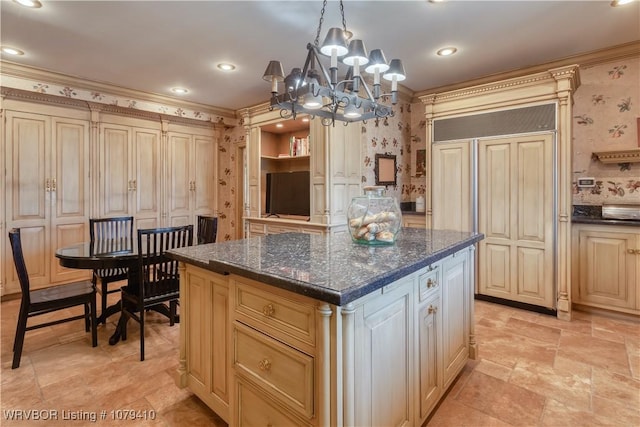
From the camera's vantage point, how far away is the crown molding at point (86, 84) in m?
3.49

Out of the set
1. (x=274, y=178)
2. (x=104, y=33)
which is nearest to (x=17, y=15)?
(x=104, y=33)

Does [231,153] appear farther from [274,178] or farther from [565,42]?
[565,42]

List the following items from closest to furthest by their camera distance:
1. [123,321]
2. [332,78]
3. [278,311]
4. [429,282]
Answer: [278,311] < [429,282] < [332,78] < [123,321]

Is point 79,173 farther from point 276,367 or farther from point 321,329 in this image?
point 321,329

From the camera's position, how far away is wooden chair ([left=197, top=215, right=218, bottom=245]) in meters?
3.11

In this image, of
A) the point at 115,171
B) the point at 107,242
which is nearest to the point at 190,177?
the point at 115,171

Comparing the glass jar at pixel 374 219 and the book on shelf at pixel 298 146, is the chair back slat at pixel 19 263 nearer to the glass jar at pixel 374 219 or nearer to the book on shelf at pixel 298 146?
the glass jar at pixel 374 219

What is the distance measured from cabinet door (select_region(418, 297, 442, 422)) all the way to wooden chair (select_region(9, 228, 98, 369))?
239 centimetres

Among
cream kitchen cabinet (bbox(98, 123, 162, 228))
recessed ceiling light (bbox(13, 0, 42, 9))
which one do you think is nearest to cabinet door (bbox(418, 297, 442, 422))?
recessed ceiling light (bbox(13, 0, 42, 9))

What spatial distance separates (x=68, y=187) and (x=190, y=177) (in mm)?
1573

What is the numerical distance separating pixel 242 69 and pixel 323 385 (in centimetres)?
343

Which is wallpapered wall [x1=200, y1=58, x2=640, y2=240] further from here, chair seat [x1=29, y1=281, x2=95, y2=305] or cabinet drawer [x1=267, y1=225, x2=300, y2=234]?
chair seat [x1=29, y1=281, x2=95, y2=305]

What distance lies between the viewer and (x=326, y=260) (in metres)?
1.50

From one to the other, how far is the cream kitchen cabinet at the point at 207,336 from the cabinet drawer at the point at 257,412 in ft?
0.67
